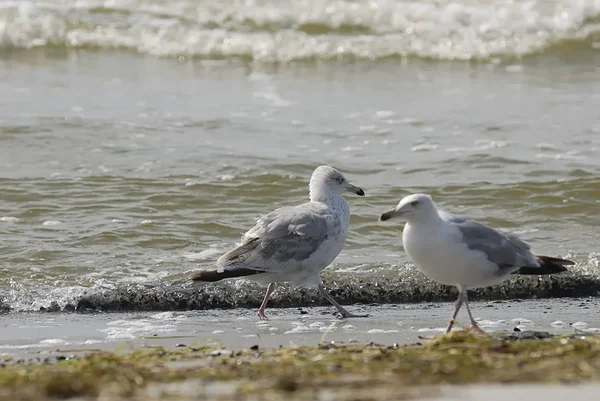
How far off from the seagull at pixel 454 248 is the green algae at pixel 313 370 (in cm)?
53

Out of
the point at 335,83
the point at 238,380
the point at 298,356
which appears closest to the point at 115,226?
the point at 298,356

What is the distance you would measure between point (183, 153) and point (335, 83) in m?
4.19

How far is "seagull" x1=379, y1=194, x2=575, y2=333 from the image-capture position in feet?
17.0

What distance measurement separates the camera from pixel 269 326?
5.97 m

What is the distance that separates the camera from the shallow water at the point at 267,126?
783 centimetres

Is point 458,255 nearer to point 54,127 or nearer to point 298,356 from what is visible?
point 298,356

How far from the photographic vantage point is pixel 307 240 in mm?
6320

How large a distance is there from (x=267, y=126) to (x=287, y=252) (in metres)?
5.11

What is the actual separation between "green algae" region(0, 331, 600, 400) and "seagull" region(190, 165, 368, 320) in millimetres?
1496

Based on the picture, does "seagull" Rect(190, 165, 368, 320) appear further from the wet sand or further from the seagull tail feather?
the seagull tail feather

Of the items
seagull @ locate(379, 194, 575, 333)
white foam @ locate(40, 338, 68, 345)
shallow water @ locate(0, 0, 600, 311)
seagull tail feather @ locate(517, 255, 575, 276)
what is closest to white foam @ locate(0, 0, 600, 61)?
shallow water @ locate(0, 0, 600, 311)

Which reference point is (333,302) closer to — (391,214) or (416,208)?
(391,214)

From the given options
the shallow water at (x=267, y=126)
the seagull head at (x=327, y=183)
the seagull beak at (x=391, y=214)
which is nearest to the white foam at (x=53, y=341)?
the shallow water at (x=267, y=126)

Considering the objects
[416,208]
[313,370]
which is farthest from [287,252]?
[313,370]
